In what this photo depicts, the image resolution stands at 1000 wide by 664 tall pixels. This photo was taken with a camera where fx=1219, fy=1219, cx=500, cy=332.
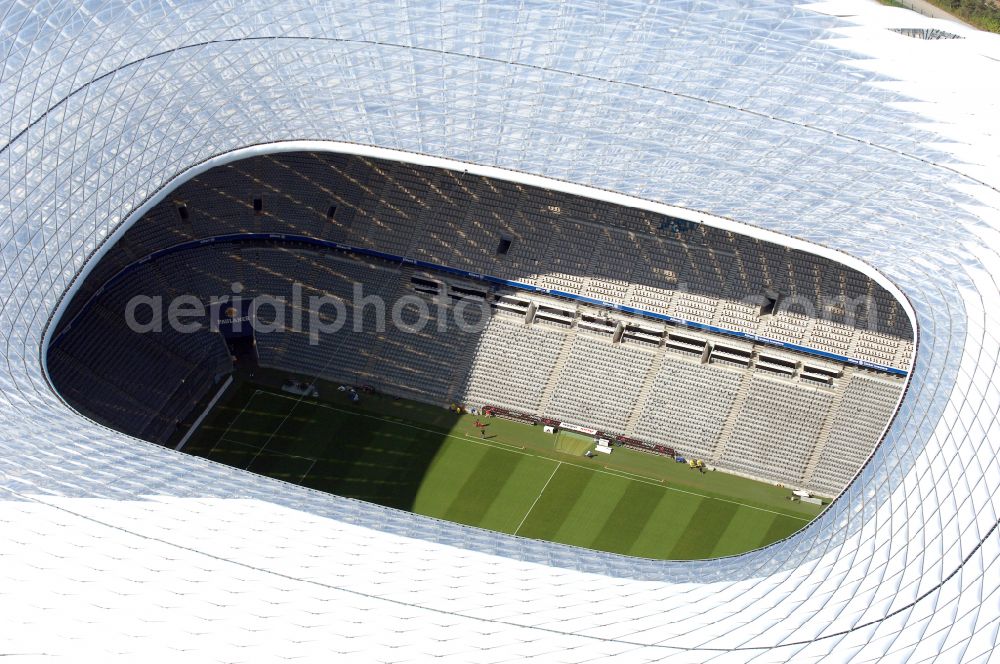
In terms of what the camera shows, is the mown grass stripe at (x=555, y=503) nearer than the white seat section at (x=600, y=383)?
Yes

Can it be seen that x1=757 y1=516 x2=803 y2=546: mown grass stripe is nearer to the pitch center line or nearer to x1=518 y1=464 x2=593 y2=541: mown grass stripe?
x1=518 y1=464 x2=593 y2=541: mown grass stripe

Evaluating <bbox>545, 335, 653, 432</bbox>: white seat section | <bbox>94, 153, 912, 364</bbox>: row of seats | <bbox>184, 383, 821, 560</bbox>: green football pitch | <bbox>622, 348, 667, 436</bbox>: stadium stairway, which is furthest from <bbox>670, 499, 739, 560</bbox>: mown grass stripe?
<bbox>94, 153, 912, 364</bbox>: row of seats

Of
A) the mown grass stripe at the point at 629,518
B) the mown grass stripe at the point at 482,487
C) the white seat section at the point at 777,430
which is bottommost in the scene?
the mown grass stripe at the point at 629,518

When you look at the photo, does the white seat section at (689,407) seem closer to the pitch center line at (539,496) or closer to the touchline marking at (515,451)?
the touchline marking at (515,451)

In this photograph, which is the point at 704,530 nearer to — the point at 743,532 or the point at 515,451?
the point at 743,532

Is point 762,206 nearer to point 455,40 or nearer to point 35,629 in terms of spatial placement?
point 455,40

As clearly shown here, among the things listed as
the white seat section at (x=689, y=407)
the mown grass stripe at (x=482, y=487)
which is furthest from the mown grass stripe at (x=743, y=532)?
the mown grass stripe at (x=482, y=487)
